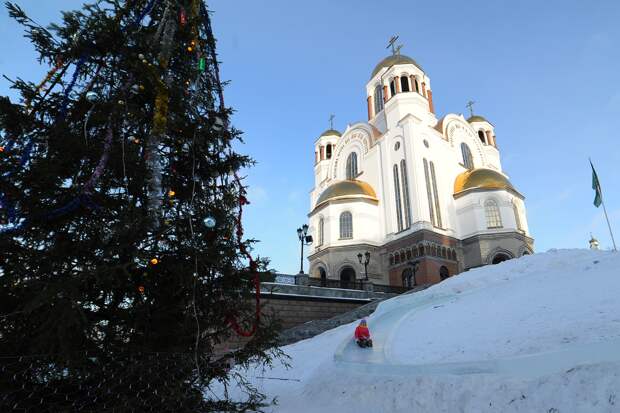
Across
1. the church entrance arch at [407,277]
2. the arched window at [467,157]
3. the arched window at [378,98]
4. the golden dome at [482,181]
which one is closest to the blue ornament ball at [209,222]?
the church entrance arch at [407,277]

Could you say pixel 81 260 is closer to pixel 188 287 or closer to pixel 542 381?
pixel 188 287

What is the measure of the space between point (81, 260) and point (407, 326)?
1038 cm

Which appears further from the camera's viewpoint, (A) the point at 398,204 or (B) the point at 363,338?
(A) the point at 398,204

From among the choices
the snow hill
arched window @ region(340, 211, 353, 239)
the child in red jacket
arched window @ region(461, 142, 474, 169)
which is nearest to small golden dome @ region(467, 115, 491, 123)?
arched window @ region(461, 142, 474, 169)

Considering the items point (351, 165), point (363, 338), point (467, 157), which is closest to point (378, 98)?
point (351, 165)

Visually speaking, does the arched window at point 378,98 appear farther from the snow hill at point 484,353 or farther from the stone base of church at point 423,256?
the snow hill at point 484,353

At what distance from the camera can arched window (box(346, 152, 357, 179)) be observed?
37844mm

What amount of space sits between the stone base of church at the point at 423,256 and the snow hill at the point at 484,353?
38.9ft

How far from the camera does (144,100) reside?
583 centimetres

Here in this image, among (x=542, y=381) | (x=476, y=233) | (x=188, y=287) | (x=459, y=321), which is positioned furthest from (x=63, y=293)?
(x=476, y=233)

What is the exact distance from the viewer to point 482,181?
31609mm

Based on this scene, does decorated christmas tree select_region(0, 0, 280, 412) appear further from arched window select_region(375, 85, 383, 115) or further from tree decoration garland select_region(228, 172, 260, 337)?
arched window select_region(375, 85, 383, 115)

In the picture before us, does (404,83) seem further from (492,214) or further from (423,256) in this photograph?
(423,256)

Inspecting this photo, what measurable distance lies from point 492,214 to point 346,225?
11.7m
